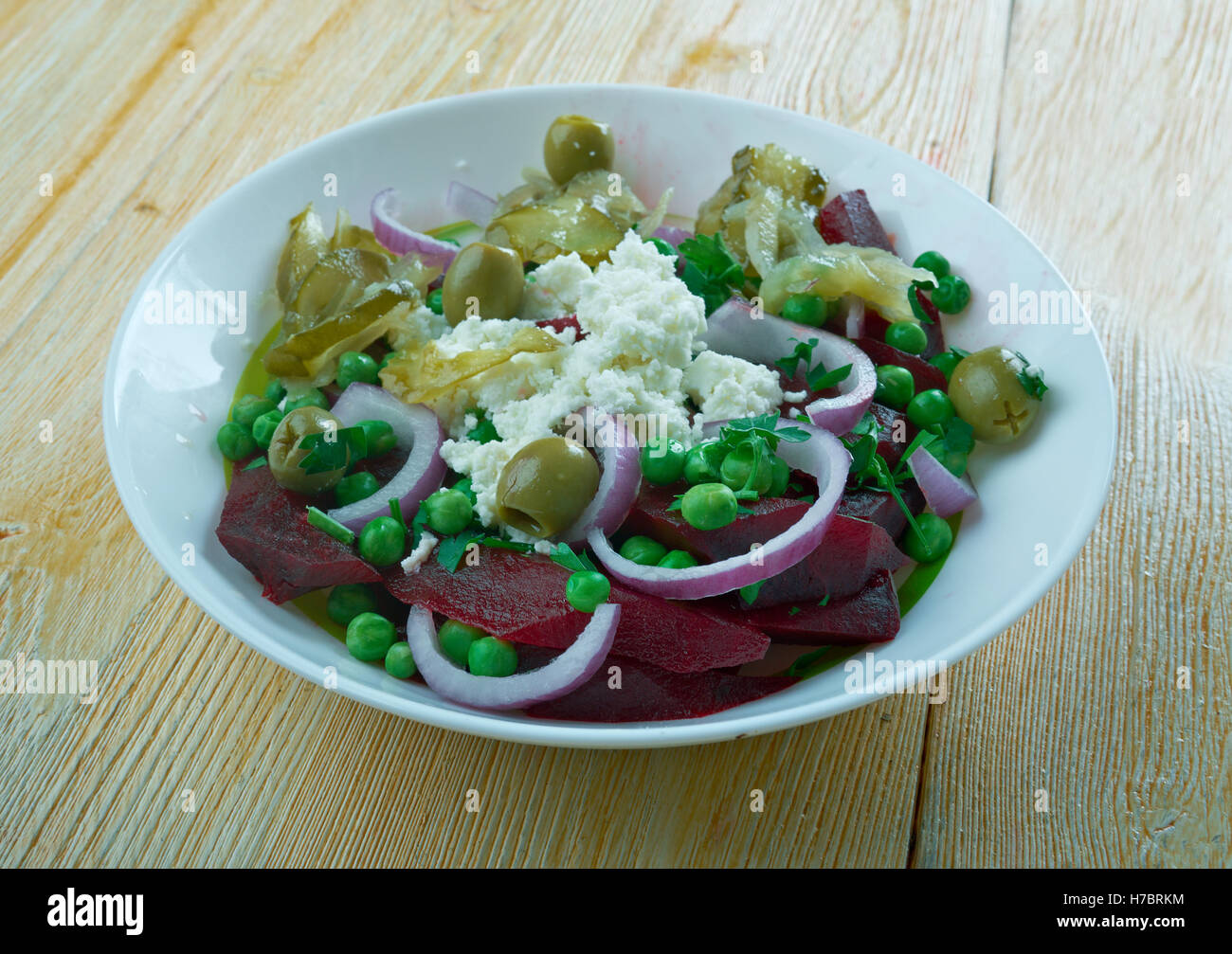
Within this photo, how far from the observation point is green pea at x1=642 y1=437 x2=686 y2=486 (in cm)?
241

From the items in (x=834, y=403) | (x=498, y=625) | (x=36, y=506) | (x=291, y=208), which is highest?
(x=291, y=208)

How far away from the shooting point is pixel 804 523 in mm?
2229

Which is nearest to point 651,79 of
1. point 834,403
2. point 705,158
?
point 705,158

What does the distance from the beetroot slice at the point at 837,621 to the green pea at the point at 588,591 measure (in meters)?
0.35

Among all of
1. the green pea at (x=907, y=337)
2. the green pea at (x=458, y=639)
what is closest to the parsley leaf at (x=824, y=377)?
the green pea at (x=907, y=337)

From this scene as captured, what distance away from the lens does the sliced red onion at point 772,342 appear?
265cm

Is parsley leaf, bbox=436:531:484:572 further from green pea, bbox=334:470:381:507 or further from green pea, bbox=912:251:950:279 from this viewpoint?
green pea, bbox=912:251:950:279

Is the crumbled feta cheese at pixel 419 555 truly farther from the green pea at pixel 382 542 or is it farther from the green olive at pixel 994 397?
the green olive at pixel 994 397

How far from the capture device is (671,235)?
123 inches

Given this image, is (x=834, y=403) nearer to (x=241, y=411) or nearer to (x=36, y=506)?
(x=241, y=411)

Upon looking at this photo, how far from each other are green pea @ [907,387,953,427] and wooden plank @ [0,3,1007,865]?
0.76 m

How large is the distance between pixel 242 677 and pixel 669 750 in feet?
3.49
